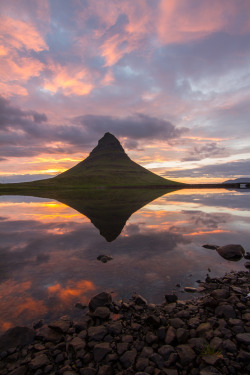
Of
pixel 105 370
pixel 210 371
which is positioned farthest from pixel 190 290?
pixel 105 370

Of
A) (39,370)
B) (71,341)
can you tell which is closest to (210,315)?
(71,341)

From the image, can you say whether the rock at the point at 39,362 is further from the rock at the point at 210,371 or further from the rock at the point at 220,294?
the rock at the point at 220,294

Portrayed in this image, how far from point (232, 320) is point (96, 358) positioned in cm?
559

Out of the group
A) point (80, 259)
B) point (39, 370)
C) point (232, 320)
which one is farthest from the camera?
point (80, 259)

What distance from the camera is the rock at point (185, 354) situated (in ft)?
22.0

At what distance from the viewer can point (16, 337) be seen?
790 centimetres

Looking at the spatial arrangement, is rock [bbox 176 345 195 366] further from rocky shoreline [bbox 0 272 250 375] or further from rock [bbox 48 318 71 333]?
rock [bbox 48 318 71 333]

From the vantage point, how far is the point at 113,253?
17.5 m

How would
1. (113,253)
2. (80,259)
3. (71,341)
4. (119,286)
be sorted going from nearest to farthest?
(71,341) < (119,286) < (80,259) < (113,253)

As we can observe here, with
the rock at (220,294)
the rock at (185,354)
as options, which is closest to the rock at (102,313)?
the rock at (185,354)

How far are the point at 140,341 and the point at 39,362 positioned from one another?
3475 mm

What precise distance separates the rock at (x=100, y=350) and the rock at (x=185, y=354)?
2373 millimetres

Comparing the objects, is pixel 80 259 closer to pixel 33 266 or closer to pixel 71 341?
pixel 33 266

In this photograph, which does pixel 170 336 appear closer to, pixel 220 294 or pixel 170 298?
pixel 170 298
